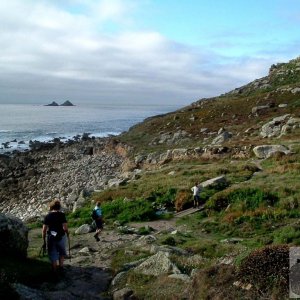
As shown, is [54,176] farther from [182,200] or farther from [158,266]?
[158,266]

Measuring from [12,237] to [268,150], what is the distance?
948 inches

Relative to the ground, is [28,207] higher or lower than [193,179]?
lower

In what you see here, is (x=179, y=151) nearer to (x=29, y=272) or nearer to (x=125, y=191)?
(x=125, y=191)

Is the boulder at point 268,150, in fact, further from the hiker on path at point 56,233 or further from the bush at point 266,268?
the bush at point 266,268

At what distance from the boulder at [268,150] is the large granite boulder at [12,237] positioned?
74.4 feet

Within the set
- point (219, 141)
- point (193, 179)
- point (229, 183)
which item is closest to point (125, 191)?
point (193, 179)

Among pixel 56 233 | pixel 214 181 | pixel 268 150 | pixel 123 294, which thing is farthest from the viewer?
pixel 268 150

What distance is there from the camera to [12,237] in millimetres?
12617

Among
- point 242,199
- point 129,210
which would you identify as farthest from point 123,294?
point 129,210

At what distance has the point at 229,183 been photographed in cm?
2520

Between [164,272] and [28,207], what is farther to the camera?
[28,207]

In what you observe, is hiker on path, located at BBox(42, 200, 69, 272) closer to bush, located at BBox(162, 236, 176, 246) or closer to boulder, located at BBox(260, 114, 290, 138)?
bush, located at BBox(162, 236, 176, 246)

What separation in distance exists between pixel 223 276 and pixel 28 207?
2631 cm

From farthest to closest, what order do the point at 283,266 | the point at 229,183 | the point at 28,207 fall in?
1. the point at 28,207
2. the point at 229,183
3. the point at 283,266
